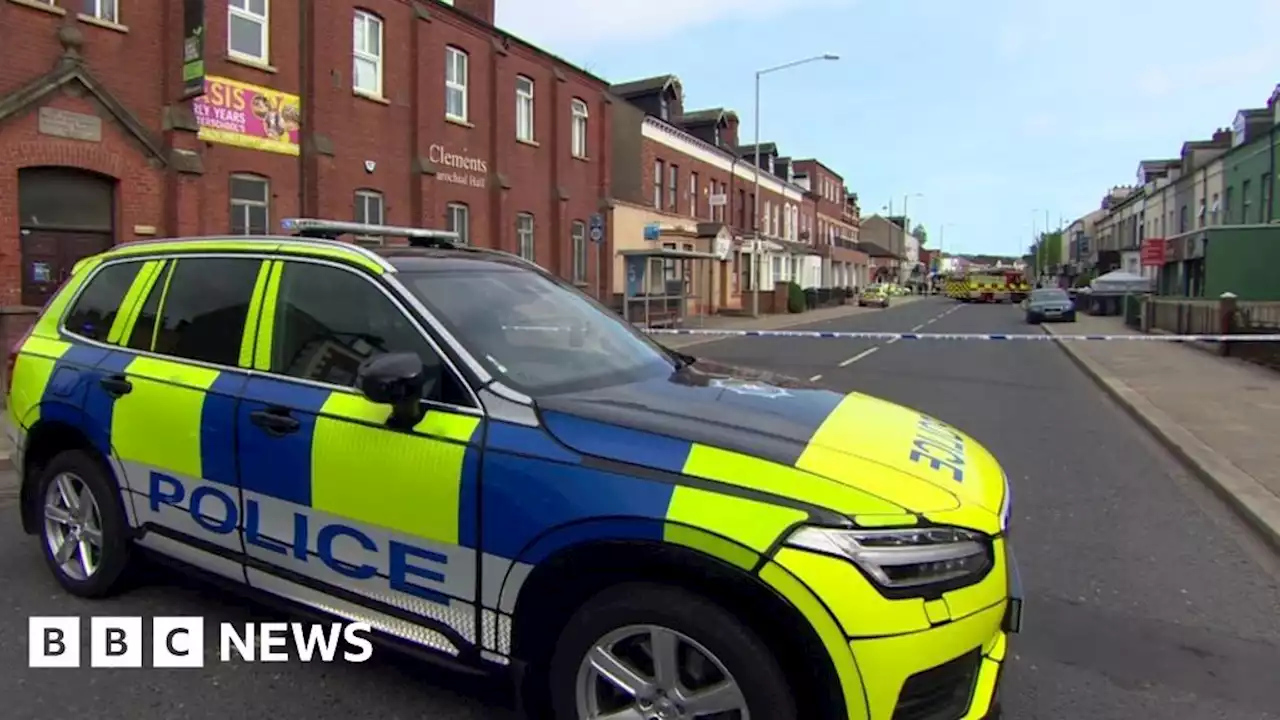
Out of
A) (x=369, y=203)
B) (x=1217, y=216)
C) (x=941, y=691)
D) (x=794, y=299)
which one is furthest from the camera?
(x=794, y=299)

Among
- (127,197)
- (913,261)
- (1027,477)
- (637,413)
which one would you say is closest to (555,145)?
(127,197)

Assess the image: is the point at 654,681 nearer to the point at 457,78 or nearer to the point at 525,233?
the point at 457,78

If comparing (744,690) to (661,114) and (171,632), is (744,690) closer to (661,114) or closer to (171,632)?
(171,632)

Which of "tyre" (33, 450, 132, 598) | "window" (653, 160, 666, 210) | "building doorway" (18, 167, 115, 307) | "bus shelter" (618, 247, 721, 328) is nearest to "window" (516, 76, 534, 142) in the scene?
"bus shelter" (618, 247, 721, 328)

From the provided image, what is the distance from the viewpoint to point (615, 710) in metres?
2.72

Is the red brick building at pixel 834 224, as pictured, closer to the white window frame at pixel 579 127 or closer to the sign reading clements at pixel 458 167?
the white window frame at pixel 579 127

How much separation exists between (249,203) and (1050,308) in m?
29.7

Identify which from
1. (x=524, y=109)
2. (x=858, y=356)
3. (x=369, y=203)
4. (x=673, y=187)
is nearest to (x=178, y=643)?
(x=858, y=356)

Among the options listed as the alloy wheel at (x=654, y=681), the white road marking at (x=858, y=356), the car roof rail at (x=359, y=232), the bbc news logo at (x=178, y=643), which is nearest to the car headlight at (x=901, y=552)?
the alloy wheel at (x=654, y=681)

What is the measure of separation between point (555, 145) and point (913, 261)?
12065cm

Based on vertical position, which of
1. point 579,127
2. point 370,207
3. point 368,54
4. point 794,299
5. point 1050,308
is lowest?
point 1050,308

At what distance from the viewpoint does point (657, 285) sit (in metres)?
31.6

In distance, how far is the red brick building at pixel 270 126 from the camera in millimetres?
13281

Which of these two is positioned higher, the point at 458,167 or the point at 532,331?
the point at 458,167
